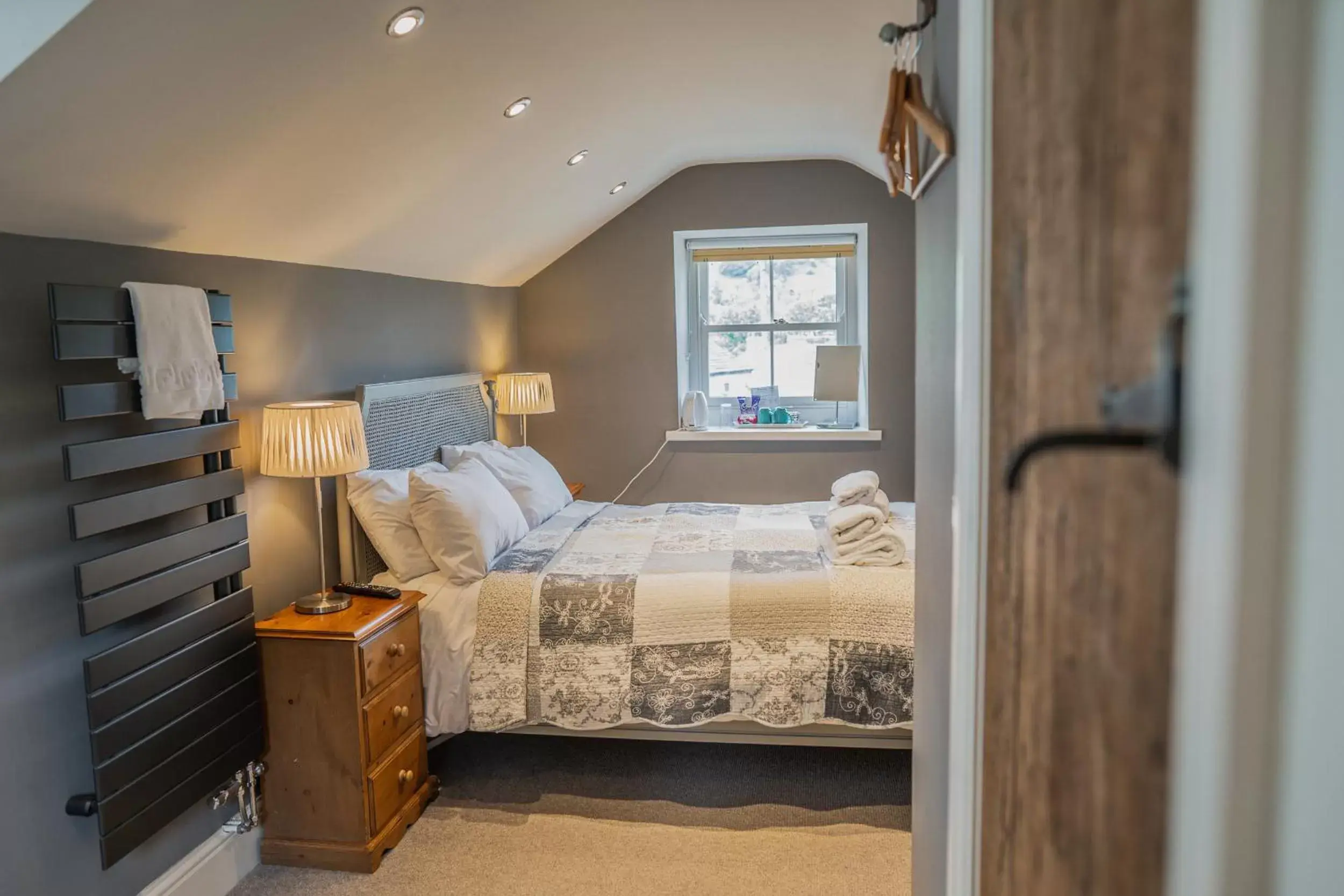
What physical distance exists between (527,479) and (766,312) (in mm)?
2032

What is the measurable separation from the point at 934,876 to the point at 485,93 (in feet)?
7.50

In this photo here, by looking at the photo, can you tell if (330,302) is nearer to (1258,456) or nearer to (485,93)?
(485,93)

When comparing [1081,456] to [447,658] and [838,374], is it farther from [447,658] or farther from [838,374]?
[838,374]

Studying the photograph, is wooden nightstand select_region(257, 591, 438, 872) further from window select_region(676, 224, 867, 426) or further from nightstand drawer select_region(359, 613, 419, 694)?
window select_region(676, 224, 867, 426)

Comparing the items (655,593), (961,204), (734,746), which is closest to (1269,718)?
(961,204)

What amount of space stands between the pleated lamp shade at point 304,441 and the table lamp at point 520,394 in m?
2.00

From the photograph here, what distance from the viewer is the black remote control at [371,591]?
265 centimetres

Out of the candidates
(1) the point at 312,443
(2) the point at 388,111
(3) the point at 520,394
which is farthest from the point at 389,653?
(3) the point at 520,394

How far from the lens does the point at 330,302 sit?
3086 millimetres

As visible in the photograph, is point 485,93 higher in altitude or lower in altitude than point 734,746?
higher

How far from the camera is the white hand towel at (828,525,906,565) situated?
2.90 metres

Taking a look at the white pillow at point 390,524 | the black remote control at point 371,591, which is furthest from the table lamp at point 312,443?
→ the white pillow at point 390,524

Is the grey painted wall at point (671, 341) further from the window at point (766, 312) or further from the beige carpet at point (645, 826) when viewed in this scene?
the beige carpet at point (645, 826)

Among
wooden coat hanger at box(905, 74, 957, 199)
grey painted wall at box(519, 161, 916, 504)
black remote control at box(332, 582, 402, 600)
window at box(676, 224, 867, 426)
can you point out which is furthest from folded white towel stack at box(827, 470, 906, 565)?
window at box(676, 224, 867, 426)
